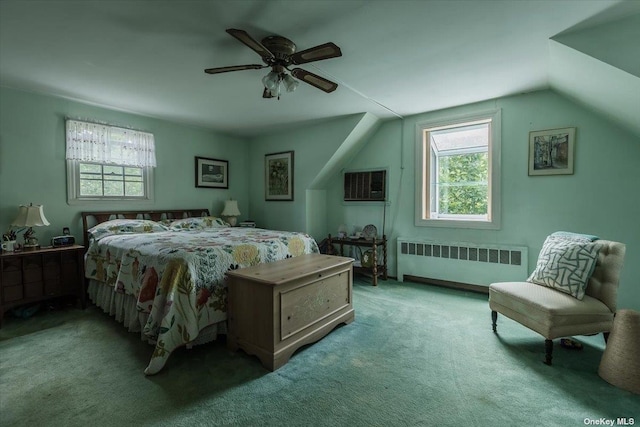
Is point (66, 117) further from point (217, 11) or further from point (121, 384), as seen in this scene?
point (121, 384)

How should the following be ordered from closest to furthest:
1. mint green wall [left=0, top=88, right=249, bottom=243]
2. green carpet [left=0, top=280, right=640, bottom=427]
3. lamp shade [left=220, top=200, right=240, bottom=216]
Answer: green carpet [left=0, top=280, right=640, bottom=427] → mint green wall [left=0, top=88, right=249, bottom=243] → lamp shade [left=220, top=200, right=240, bottom=216]

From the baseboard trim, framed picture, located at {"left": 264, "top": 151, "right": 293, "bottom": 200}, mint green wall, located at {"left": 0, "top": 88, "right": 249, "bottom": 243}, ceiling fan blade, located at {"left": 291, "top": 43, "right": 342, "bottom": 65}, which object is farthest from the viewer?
framed picture, located at {"left": 264, "top": 151, "right": 293, "bottom": 200}

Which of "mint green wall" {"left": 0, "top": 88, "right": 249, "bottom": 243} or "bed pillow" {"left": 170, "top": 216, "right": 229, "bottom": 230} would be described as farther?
"bed pillow" {"left": 170, "top": 216, "right": 229, "bottom": 230}

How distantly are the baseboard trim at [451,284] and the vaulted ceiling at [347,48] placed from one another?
2.18 meters

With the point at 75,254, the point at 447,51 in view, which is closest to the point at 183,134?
the point at 75,254

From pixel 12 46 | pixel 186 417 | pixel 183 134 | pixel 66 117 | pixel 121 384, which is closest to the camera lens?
pixel 186 417

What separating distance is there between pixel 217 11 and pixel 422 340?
2856 mm

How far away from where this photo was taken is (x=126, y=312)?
107 inches

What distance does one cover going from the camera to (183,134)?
4617 millimetres

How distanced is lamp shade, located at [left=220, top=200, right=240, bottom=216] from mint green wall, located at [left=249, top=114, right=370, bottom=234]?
1.90 ft

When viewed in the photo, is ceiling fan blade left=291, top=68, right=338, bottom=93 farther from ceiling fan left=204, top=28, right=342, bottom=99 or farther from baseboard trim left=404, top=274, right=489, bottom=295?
baseboard trim left=404, top=274, right=489, bottom=295

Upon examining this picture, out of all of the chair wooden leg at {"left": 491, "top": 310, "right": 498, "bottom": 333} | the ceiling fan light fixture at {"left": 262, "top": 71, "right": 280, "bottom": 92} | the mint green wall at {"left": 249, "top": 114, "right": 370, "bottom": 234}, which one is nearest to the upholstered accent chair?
the chair wooden leg at {"left": 491, "top": 310, "right": 498, "bottom": 333}

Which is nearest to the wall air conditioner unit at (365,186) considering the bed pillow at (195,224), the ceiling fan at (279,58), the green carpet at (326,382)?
the bed pillow at (195,224)

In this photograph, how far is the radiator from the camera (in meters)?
3.48
